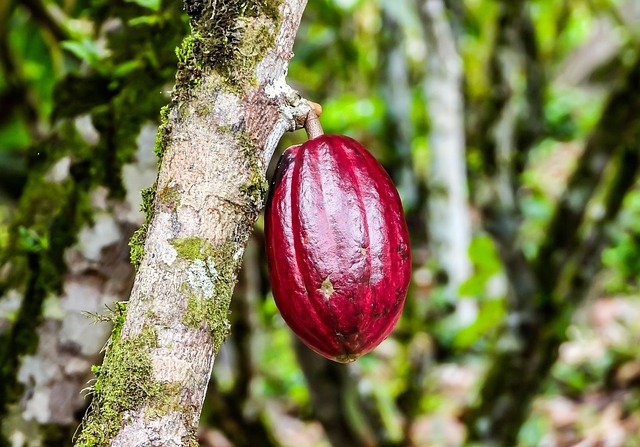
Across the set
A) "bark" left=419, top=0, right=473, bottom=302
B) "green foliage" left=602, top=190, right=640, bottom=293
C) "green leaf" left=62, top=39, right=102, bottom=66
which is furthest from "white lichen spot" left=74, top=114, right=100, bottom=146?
"green foliage" left=602, top=190, right=640, bottom=293

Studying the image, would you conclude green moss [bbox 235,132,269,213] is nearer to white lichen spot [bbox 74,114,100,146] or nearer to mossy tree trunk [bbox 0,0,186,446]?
mossy tree trunk [bbox 0,0,186,446]

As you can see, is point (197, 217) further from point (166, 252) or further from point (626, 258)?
point (626, 258)

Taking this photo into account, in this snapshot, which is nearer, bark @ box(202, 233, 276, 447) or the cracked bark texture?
the cracked bark texture

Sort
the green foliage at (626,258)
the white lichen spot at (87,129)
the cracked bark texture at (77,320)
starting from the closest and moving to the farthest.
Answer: the cracked bark texture at (77,320)
the white lichen spot at (87,129)
the green foliage at (626,258)

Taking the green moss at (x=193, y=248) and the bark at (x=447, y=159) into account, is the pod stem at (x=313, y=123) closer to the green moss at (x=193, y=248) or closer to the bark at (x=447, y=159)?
the green moss at (x=193, y=248)

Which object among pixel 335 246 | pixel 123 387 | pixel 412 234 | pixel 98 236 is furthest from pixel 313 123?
pixel 412 234

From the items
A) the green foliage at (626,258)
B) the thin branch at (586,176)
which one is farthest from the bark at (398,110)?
the thin branch at (586,176)
